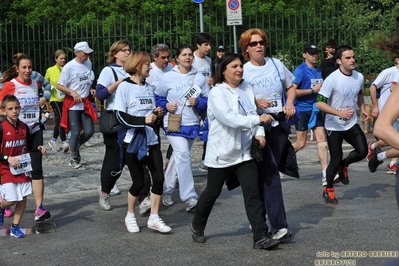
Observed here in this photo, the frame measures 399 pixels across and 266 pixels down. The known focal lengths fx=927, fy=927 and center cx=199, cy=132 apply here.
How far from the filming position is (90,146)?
633 inches

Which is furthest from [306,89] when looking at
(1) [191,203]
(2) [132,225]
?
(2) [132,225]

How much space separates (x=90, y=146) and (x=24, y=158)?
7230 mm

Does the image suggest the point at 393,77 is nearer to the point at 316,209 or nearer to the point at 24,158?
the point at 316,209

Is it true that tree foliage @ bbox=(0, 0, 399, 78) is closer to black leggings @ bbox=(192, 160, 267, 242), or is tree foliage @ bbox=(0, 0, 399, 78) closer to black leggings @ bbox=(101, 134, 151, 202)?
black leggings @ bbox=(101, 134, 151, 202)

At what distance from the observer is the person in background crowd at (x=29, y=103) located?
371 inches

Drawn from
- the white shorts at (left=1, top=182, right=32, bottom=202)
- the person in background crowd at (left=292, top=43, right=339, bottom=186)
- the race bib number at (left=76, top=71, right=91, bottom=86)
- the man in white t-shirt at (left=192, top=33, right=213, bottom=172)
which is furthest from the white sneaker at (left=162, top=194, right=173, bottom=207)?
the race bib number at (left=76, top=71, right=91, bottom=86)

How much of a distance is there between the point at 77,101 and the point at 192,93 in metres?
3.52

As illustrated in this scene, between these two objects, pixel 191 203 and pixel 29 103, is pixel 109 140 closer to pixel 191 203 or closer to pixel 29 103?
pixel 29 103

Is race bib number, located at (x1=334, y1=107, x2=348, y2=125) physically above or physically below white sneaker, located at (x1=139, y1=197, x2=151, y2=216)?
above

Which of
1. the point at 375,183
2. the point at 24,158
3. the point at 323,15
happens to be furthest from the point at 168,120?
the point at 323,15

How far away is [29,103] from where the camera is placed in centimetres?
970

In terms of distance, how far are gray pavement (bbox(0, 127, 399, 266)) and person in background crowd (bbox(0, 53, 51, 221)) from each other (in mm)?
449

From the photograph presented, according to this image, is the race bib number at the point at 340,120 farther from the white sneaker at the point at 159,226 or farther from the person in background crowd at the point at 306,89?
the white sneaker at the point at 159,226

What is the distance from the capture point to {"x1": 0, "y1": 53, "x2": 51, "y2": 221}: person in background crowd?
943 centimetres
